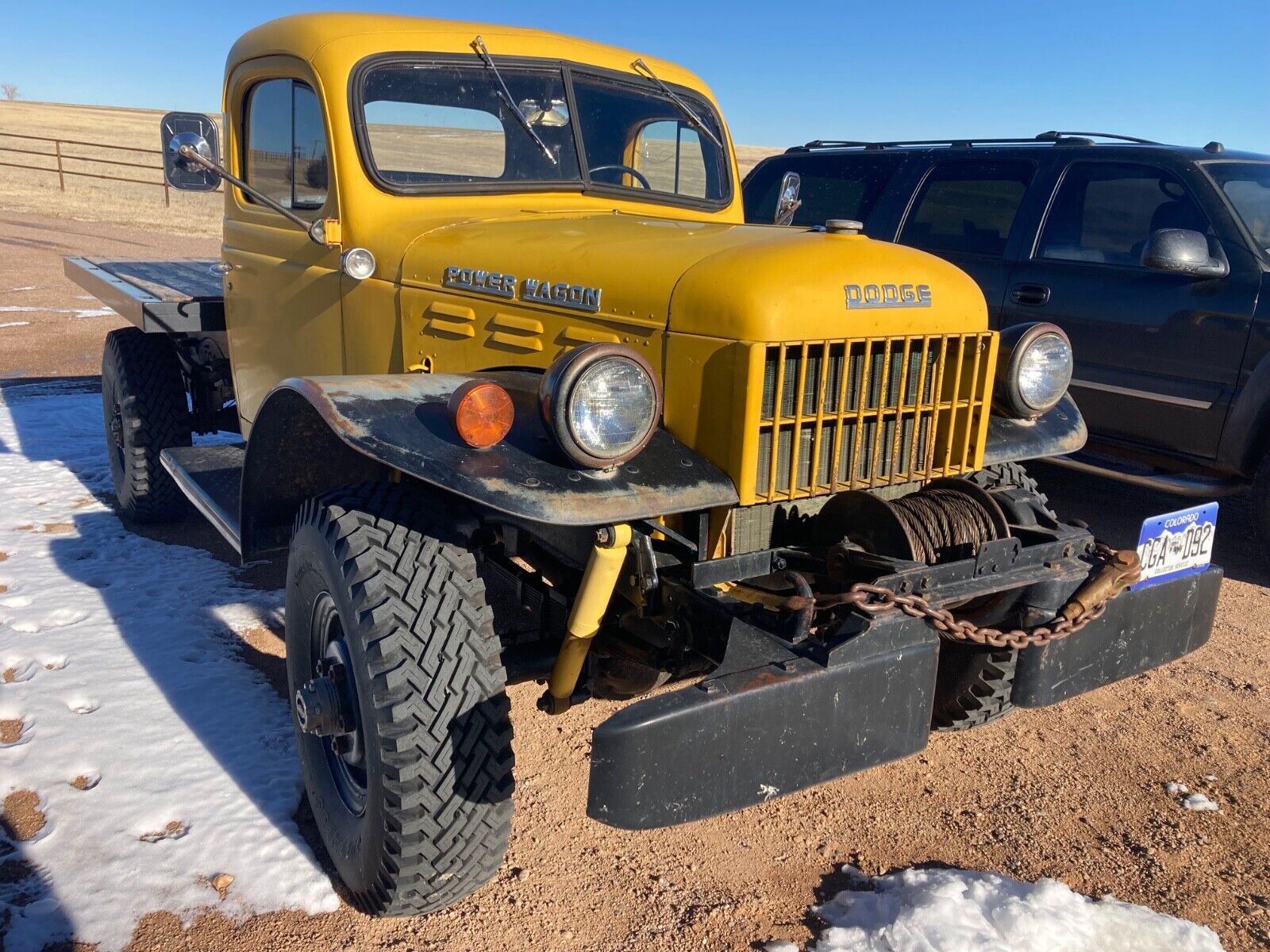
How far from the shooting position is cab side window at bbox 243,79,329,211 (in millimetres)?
3637

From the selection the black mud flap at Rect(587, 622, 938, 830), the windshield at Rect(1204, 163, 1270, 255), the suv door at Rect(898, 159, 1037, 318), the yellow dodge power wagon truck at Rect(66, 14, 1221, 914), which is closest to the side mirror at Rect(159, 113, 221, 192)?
the yellow dodge power wagon truck at Rect(66, 14, 1221, 914)

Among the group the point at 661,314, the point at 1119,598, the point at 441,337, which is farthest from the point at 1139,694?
the point at 441,337

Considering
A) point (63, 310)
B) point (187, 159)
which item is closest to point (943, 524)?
point (187, 159)

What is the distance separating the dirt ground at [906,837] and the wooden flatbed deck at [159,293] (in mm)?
1575

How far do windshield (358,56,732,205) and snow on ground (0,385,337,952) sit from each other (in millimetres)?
1821

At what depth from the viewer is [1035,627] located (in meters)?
2.61

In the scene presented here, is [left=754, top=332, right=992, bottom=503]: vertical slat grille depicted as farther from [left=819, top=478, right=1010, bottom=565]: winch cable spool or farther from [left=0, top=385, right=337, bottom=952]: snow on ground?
[left=0, top=385, right=337, bottom=952]: snow on ground

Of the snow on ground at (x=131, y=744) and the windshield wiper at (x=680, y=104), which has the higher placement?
the windshield wiper at (x=680, y=104)

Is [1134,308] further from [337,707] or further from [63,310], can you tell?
[63,310]

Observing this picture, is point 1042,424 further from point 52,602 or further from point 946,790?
point 52,602

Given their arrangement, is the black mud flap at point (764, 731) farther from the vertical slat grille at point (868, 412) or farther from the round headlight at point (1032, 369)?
the round headlight at point (1032, 369)

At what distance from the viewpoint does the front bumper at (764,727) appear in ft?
6.82

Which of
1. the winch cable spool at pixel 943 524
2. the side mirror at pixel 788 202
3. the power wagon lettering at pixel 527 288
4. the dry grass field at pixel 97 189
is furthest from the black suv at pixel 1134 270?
the dry grass field at pixel 97 189

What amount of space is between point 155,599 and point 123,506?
45.9 inches
